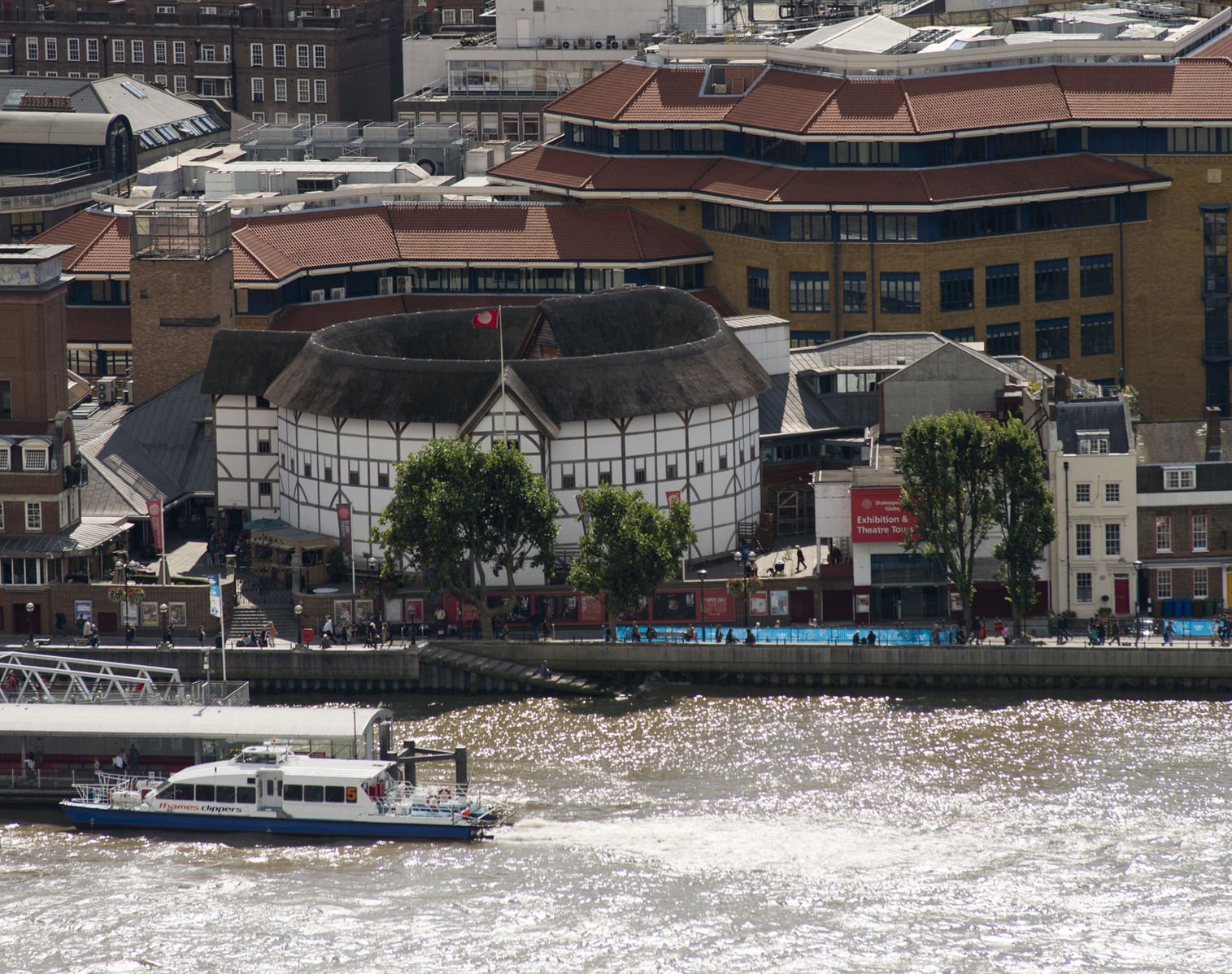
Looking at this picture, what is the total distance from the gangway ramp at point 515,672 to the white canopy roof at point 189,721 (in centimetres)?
1617

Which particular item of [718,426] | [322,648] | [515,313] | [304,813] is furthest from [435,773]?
[515,313]

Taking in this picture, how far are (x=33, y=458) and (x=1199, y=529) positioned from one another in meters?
64.0

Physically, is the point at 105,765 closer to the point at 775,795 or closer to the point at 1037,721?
the point at 775,795

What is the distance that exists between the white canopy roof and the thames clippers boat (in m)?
1.74

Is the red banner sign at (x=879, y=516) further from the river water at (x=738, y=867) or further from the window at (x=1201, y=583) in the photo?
the window at (x=1201, y=583)

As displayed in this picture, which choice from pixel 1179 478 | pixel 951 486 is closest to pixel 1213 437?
pixel 1179 478

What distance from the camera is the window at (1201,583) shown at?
16788 cm

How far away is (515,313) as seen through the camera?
7441 inches

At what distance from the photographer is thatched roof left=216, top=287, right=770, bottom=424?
17150cm

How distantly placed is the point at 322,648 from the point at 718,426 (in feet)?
87.0

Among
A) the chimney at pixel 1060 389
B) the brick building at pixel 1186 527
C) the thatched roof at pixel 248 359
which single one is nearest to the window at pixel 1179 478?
the brick building at pixel 1186 527

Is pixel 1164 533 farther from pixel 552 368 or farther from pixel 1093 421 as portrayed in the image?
pixel 552 368

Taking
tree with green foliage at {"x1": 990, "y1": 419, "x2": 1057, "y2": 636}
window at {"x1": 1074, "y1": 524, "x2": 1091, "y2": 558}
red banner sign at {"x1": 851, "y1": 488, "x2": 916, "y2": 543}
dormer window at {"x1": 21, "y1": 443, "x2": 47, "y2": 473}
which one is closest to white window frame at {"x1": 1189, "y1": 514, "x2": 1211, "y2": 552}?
window at {"x1": 1074, "y1": 524, "x2": 1091, "y2": 558}

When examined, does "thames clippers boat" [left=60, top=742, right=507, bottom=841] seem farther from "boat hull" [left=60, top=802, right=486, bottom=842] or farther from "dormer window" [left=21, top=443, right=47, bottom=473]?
"dormer window" [left=21, top=443, right=47, bottom=473]
